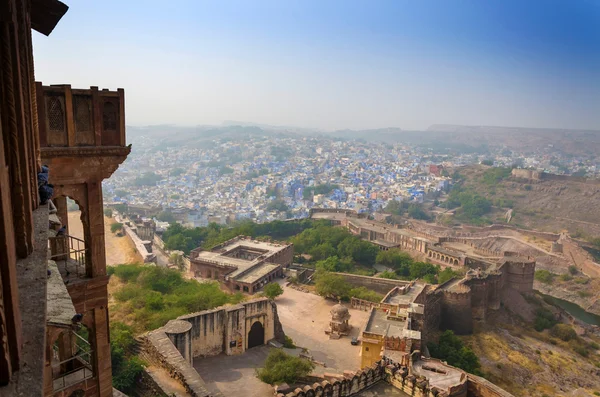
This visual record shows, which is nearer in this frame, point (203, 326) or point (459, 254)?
point (203, 326)

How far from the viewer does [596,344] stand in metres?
28.9

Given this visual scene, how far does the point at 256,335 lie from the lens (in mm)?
19594

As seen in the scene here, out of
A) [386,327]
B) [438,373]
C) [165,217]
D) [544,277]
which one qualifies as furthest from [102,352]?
[165,217]

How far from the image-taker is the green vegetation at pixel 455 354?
21.5 m

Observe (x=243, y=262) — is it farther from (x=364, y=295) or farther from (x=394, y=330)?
(x=394, y=330)

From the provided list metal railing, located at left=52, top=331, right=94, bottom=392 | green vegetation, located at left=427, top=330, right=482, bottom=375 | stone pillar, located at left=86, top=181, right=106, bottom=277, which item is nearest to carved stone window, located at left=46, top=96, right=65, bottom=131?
stone pillar, located at left=86, top=181, right=106, bottom=277

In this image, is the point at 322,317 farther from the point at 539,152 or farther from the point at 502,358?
the point at 539,152

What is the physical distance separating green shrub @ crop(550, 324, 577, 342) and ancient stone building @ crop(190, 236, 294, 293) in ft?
58.7

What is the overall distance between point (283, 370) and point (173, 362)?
4.35 meters

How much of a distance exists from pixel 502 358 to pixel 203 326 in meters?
16.1

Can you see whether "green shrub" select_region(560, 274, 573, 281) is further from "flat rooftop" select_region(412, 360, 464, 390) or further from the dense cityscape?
the dense cityscape

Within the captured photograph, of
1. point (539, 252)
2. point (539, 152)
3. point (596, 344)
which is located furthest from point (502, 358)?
point (539, 152)

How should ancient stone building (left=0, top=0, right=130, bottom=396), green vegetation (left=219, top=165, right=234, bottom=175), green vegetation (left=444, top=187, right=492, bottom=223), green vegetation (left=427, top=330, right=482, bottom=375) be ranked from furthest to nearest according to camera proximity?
green vegetation (left=219, top=165, right=234, bottom=175) → green vegetation (left=444, top=187, right=492, bottom=223) → green vegetation (left=427, top=330, right=482, bottom=375) → ancient stone building (left=0, top=0, right=130, bottom=396)

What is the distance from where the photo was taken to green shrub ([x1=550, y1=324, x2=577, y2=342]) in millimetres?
28125
